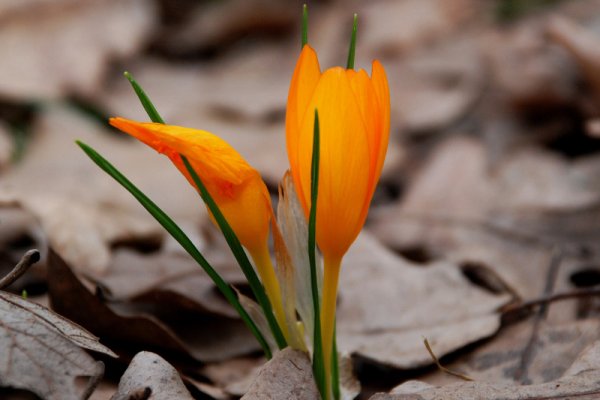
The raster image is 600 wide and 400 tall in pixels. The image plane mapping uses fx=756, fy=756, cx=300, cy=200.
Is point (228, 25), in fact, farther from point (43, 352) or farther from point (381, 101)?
point (43, 352)

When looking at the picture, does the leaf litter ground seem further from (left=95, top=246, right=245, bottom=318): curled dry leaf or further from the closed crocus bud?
the closed crocus bud

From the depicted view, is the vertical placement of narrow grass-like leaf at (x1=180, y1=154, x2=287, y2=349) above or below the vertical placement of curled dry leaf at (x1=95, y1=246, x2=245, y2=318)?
above

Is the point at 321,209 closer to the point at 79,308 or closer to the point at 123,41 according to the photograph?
the point at 79,308

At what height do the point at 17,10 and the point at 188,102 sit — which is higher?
the point at 17,10

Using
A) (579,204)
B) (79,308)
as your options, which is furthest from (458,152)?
(79,308)

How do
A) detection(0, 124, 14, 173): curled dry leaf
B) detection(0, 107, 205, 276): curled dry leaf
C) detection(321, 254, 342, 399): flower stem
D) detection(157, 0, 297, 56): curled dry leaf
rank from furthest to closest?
1. detection(157, 0, 297, 56): curled dry leaf
2. detection(0, 124, 14, 173): curled dry leaf
3. detection(0, 107, 205, 276): curled dry leaf
4. detection(321, 254, 342, 399): flower stem

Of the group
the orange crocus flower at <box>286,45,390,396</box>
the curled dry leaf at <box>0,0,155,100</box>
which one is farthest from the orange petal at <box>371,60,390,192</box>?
the curled dry leaf at <box>0,0,155,100</box>

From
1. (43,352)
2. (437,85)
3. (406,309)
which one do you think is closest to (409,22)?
(437,85)
